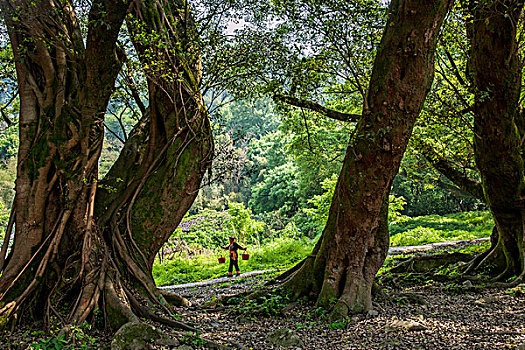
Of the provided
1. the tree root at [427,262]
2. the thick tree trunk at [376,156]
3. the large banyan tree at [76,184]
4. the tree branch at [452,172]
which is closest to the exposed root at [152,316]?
the large banyan tree at [76,184]

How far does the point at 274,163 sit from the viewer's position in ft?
132

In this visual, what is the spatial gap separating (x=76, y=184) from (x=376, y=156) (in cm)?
376

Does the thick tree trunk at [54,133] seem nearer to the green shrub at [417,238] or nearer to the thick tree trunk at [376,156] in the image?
the thick tree trunk at [376,156]

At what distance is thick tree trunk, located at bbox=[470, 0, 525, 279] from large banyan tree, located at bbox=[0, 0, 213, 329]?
14.0ft

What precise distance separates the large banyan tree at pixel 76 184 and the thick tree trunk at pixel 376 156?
2.41 meters

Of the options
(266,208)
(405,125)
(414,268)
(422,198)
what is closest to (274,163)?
(266,208)

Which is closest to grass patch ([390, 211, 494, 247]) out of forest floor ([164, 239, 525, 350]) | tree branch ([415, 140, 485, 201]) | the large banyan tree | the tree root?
the tree root

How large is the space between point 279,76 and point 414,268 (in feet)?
15.4

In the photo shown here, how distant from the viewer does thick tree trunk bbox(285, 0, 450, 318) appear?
484cm

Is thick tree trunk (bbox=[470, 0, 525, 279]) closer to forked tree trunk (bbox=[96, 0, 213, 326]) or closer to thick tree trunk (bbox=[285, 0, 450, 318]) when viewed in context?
thick tree trunk (bbox=[285, 0, 450, 318])

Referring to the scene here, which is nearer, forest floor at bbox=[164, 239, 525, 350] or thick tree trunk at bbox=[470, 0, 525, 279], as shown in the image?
forest floor at bbox=[164, 239, 525, 350]

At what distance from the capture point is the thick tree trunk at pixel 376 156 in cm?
484

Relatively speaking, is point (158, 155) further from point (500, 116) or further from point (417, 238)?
point (417, 238)

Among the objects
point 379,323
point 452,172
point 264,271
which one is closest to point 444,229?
point 264,271
